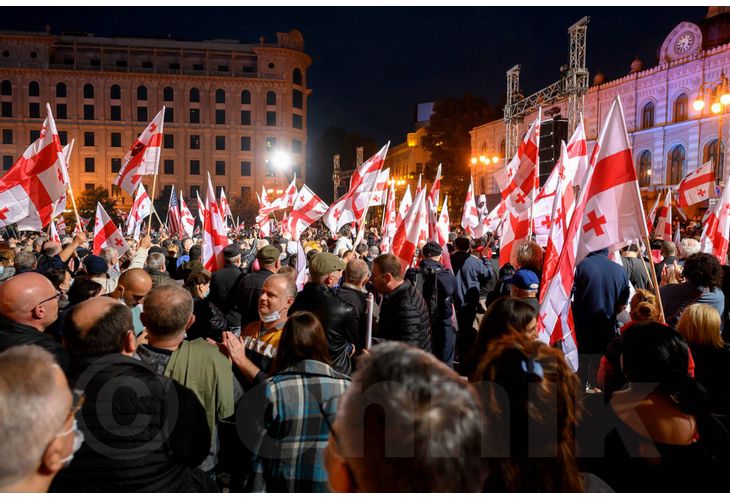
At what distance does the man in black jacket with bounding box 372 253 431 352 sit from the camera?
498cm

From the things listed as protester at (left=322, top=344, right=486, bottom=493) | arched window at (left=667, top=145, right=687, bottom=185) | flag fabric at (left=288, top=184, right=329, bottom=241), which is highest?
arched window at (left=667, top=145, right=687, bottom=185)

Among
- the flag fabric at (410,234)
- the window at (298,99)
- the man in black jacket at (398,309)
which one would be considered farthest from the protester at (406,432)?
the window at (298,99)

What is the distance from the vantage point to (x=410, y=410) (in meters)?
1.44

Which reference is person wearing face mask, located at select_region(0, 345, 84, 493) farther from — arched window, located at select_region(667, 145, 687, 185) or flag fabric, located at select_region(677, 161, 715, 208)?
arched window, located at select_region(667, 145, 687, 185)

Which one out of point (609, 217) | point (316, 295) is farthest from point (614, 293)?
point (316, 295)

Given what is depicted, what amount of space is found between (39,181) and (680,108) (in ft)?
114

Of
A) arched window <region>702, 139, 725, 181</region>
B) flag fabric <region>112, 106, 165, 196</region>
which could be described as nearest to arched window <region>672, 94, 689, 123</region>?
arched window <region>702, 139, 725, 181</region>

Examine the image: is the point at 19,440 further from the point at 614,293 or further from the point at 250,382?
the point at 614,293

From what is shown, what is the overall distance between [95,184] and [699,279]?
2828 inches

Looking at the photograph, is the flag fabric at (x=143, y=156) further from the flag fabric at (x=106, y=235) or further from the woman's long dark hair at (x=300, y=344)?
the woman's long dark hair at (x=300, y=344)

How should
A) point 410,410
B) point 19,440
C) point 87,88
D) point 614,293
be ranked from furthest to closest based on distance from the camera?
point 87,88
point 614,293
point 19,440
point 410,410

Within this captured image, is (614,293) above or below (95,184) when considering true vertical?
below

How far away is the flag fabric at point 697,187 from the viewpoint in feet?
37.2

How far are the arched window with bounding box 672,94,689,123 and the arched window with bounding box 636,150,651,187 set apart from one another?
291cm
